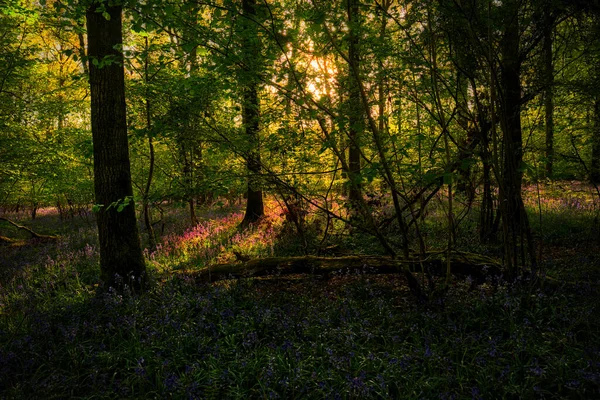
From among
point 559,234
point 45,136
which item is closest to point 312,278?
point 559,234

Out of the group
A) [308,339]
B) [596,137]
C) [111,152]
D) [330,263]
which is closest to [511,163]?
[330,263]

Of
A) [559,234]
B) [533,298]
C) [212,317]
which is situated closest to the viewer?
[533,298]

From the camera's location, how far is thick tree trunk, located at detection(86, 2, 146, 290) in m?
5.08

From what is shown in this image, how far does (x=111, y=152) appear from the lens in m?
5.22

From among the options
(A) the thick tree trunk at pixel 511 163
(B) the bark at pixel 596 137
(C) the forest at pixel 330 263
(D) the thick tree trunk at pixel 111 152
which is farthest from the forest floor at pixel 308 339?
(B) the bark at pixel 596 137

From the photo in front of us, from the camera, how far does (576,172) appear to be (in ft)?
22.7

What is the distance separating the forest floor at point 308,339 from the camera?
10.2 ft

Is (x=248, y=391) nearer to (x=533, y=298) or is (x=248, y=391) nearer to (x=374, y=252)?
(x=533, y=298)

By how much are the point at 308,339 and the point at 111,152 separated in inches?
→ 166

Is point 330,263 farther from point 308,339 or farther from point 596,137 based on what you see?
point 596,137

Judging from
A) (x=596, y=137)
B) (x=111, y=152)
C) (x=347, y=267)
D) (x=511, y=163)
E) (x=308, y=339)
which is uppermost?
(x=596, y=137)

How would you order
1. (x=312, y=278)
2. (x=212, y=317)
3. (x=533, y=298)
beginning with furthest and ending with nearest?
(x=312, y=278), (x=212, y=317), (x=533, y=298)

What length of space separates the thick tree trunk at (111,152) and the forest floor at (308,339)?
2.12 feet

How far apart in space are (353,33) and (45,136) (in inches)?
463
